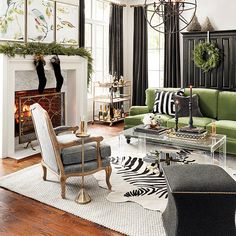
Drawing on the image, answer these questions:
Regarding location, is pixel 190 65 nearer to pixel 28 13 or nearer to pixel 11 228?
pixel 28 13

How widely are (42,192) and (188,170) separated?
1789 millimetres

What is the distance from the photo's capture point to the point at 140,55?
315 inches

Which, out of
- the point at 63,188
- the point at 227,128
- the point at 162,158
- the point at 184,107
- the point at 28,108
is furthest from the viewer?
the point at 184,107

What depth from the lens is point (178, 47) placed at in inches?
290

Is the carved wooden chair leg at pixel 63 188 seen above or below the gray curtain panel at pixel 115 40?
below

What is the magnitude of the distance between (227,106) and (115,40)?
3.46 meters

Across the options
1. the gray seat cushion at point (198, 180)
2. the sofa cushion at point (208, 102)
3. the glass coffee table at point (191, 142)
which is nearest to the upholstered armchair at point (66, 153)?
the glass coffee table at point (191, 142)

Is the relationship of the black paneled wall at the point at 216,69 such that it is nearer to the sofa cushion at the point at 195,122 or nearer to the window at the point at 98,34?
the sofa cushion at the point at 195,122

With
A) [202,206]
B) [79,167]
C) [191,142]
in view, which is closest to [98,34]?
[191,142]

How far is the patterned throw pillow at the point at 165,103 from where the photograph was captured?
5676 mm

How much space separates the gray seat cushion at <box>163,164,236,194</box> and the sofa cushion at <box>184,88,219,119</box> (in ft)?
10.8

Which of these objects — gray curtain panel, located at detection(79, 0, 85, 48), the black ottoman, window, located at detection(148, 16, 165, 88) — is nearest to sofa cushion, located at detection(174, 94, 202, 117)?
gray curtain panel, located at detection(79, 0, 85, 48)

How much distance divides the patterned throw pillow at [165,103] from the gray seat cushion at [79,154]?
2.39m

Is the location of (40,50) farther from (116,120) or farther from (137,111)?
(116,120)
